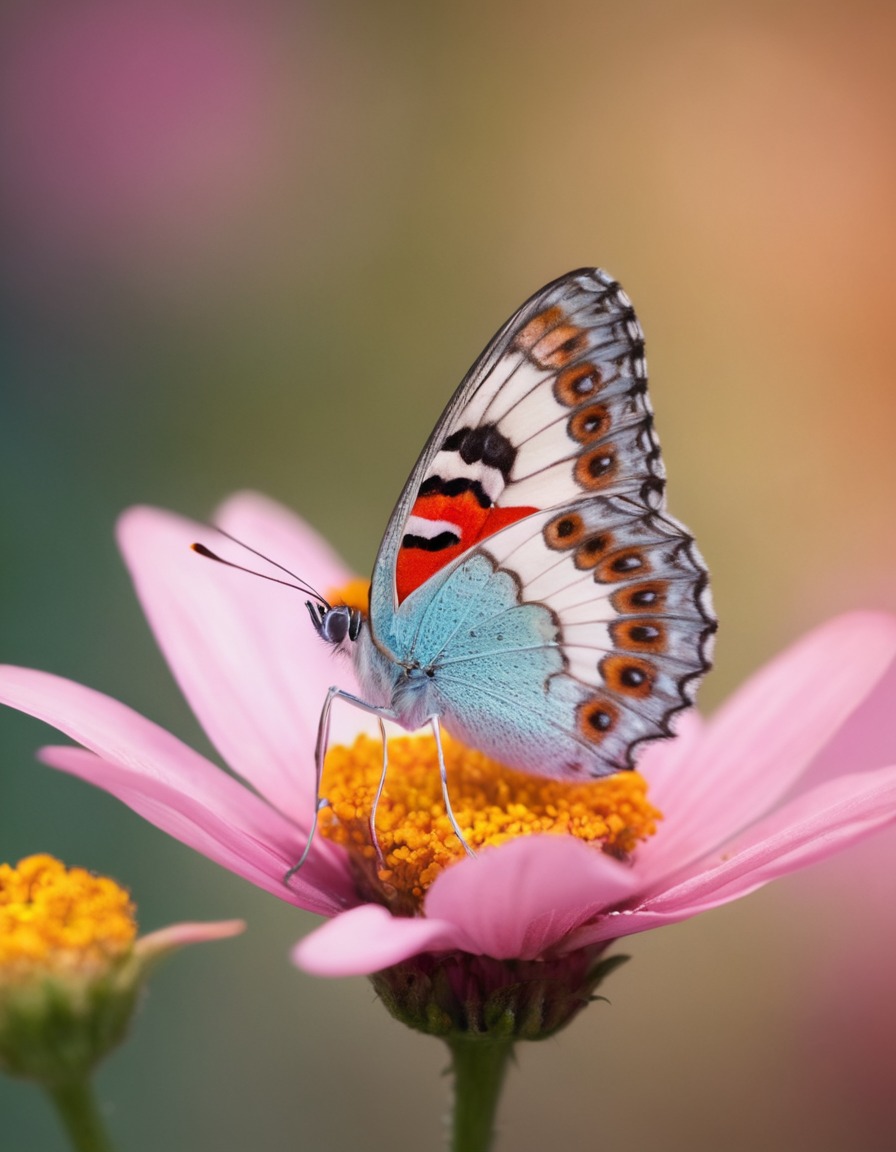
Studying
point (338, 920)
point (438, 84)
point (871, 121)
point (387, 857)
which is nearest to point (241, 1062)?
point (387, 857)

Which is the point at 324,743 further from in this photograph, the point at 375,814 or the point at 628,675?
the point at 628,675

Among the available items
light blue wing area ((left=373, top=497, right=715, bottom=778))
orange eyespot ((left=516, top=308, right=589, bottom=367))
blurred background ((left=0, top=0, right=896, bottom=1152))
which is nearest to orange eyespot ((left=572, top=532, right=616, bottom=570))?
light blue wing area ((left=373, top=497, right=715, bottom=778))

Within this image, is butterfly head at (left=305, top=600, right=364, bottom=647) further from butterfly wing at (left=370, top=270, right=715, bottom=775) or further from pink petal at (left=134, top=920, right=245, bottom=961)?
pink petal at (left=134, top=920, right=245, bottom=961)

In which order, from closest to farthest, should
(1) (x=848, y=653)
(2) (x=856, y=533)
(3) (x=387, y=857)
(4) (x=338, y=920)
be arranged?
(4) (x=338, y=920), (3) (x=387, y=857), (1) (x=848, y=653), (2) (x=856, y=533)

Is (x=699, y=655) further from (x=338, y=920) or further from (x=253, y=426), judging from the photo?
(x=253, y=426)

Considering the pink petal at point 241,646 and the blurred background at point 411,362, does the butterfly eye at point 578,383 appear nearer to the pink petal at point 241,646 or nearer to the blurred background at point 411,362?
the pink petal at point 241,646
